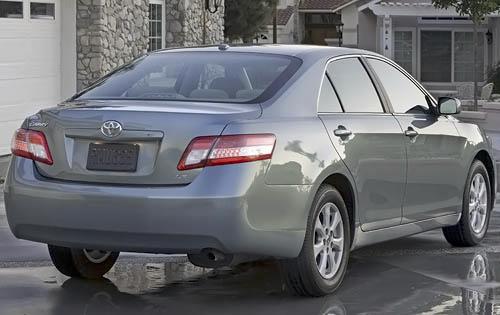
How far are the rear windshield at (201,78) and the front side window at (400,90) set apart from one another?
1.06m

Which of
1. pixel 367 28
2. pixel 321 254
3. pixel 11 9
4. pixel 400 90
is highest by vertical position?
pixel 367 28

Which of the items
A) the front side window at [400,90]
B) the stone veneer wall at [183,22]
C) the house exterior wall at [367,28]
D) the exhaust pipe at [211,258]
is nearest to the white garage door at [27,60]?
the stone veneer wall at [183,22]

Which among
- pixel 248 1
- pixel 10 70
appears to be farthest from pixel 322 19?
pixel 10 70

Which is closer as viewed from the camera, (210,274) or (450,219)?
(210,274)

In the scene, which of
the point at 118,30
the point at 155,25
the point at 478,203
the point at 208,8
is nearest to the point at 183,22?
the point at 155,25

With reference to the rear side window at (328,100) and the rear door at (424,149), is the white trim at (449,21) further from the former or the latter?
the rear side window at (328,100)

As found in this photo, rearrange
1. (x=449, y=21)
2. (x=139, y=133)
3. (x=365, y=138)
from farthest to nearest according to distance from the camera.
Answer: (x=449, y=21), (x=365, y=138), (x=139, y=133)

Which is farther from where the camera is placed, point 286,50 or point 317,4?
point 317,4

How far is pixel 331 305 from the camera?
662 centimetres

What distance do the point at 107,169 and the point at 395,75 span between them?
274 centimetres

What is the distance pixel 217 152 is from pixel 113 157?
0.65m

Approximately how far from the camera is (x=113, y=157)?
20.9ft

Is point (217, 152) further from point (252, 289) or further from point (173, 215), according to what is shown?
point (252, 289)

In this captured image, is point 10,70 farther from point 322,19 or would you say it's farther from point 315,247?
point 322,19
